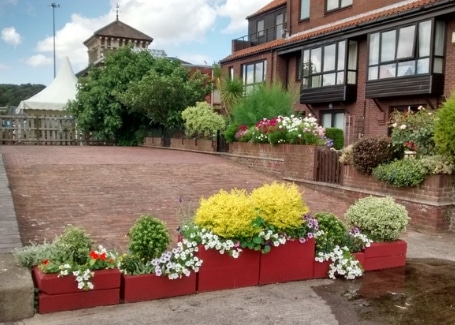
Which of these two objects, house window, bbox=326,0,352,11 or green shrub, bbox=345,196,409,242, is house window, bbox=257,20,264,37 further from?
green shrub, bbox=345,196,409,242

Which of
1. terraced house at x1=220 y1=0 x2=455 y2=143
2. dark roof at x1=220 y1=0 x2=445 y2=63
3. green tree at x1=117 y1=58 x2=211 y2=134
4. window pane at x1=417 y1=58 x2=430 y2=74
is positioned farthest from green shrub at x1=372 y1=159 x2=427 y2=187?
green tree at x1=117 y1=58 x2=211 y2=134

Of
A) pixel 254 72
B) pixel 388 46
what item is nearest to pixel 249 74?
pixel 254 72

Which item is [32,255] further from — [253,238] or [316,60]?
[316,60]

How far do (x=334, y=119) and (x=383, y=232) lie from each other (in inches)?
662

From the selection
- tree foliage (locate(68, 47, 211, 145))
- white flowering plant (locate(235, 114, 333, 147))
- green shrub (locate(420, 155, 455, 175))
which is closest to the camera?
green shrub (locate(420, 155, 455, 175))

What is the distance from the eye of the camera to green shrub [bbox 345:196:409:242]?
5.55 metres

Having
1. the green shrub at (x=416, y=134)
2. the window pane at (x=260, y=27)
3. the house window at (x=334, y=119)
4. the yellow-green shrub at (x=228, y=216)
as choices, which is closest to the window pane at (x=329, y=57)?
the house window at (x=334, y=119)

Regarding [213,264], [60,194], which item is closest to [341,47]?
[60,194]

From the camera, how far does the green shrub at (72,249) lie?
157 inches

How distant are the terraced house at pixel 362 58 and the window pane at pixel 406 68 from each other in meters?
0.04

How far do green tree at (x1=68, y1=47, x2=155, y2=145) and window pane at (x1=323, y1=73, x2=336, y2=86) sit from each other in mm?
9199

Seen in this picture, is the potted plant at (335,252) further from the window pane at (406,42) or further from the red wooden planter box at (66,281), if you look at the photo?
the window pane at (406,42)

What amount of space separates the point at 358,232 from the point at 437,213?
9.97 ft

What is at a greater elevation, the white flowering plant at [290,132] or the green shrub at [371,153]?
the white flowering plant at [290,132]
